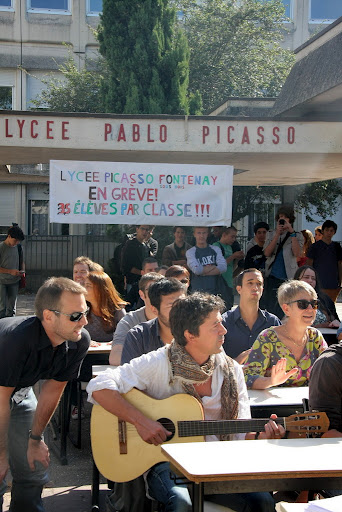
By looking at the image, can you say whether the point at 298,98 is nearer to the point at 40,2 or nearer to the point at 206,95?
the point at 206,95

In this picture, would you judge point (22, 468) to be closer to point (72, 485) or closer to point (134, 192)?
point (72, 485)

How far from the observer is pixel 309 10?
25.8 meters

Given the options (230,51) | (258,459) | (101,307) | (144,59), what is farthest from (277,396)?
(230,51)

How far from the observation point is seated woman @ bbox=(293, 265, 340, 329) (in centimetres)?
679

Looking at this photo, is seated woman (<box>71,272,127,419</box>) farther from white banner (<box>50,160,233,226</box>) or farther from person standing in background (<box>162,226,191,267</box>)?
person standing in background (<box>162,226,191,267</box>)

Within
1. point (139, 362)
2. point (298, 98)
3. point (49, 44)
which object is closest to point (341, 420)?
point (139, 362)

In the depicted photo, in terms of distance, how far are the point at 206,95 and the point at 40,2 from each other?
8.02 m

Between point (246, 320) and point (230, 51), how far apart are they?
17.3 metres

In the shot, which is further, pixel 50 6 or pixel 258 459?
Result: pixel 50 6

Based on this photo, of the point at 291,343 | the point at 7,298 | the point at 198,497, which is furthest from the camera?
the point at 7,298

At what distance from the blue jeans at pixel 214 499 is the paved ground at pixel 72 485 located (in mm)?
1365

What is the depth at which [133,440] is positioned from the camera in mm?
3756

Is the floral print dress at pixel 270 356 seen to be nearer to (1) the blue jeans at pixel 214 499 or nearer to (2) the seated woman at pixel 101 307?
(1) the blue jeans at pixel 214 499

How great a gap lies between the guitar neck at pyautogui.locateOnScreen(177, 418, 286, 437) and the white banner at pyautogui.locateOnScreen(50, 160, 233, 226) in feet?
15.4
